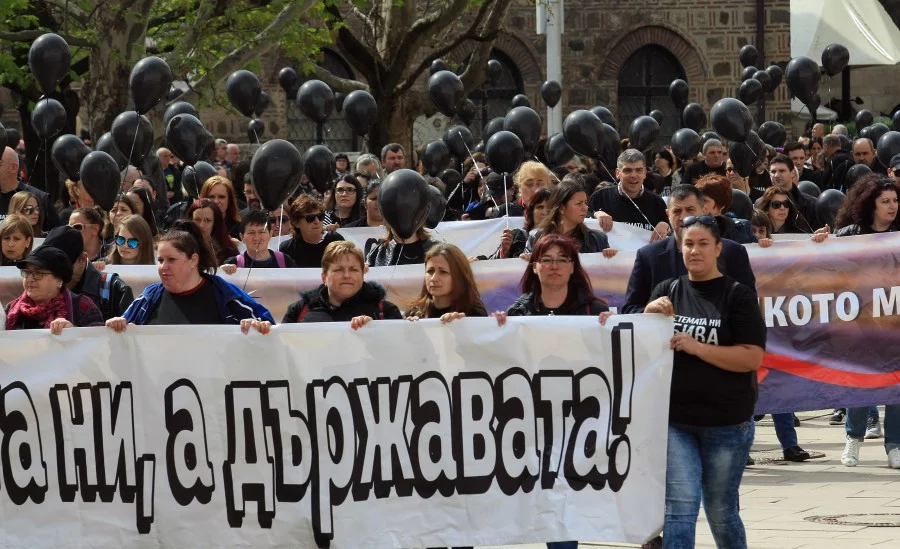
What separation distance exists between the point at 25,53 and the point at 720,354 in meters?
16.0

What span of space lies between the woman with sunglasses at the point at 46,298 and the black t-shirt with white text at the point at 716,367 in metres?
2.54

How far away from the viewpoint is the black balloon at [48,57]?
1466 centimetres

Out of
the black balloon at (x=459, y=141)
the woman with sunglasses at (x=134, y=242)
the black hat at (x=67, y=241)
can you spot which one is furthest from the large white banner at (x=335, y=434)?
the black balloon at (x=459, y=141)

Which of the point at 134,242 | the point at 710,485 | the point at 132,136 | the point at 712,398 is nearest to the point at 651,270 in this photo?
the point at 712,398

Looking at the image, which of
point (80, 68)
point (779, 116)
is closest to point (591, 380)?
point (80, 68)

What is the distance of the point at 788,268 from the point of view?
33.8 ft

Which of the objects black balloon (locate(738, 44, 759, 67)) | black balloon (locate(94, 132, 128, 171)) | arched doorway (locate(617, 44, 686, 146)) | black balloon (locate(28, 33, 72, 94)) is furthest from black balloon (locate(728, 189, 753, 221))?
arched doorway (locate(617, 44, 686, 146))

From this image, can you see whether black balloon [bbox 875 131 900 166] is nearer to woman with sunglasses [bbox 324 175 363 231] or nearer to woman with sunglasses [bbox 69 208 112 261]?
woman with sunglasses [bbox 324 175 363 231]

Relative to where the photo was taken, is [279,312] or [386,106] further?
[386,106]

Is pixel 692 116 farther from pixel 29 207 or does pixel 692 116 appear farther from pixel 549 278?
pixel 549 278

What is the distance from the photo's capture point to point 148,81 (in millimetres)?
13680

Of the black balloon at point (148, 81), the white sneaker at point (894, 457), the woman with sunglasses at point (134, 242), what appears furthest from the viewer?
the black balloon at point (148, 81)

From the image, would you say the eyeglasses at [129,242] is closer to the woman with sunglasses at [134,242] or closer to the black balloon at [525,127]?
the woman with sunglasses at [134,242]

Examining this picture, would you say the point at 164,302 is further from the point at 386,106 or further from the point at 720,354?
the point at 386,106
